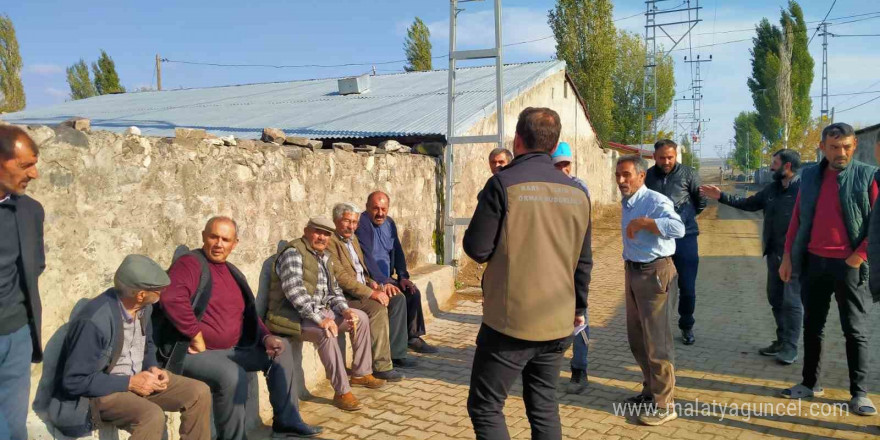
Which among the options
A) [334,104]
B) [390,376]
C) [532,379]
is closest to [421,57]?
[334,104]

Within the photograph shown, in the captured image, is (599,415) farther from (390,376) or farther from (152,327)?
(152,327)

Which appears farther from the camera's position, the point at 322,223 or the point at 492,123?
the point at 492,123

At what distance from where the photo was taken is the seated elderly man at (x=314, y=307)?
4.64 meters

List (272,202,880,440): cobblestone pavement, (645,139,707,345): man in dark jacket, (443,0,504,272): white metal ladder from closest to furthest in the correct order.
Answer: (272,202,880,440): cobblestone pavement
(645,139,707,345): man in dark jacket
(443,0,504,272): white metal ladder

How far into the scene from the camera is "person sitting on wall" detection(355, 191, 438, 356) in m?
6.04

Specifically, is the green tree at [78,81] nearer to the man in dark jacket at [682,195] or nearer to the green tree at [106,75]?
the green tree at [106,75]

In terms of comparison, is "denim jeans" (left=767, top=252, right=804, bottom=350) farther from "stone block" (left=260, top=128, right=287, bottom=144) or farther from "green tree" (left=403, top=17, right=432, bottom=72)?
"green tree" (left=403, top=17, right=432, bottom=72)

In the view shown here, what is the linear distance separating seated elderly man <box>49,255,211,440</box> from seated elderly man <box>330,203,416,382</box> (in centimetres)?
192

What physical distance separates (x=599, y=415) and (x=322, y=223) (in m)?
2.49

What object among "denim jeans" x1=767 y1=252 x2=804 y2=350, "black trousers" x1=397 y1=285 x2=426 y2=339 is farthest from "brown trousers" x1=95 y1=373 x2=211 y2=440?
"denim jeans" x1=767 y1=252 x2=804 y2=350

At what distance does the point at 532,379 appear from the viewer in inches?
116

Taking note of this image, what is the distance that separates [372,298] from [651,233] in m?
2.44

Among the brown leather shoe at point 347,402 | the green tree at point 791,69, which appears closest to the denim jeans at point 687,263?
the brown leather shoe at point 347,402

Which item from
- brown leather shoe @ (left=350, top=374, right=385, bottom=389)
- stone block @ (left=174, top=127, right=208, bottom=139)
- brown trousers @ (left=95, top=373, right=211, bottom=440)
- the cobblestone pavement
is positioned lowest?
the cobblestone pavement
